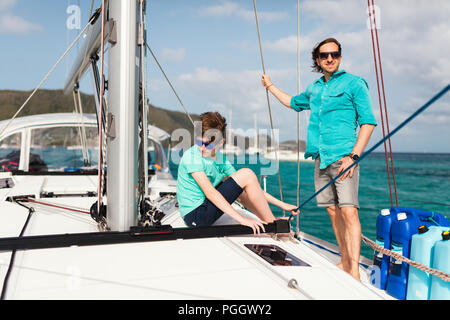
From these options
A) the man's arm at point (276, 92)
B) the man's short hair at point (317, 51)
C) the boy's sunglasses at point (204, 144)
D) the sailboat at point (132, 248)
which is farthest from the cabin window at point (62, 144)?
the man's short hair at point (317, 51)

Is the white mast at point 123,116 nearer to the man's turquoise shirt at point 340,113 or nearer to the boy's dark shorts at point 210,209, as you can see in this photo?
the boy's dark shorts at point 210,209

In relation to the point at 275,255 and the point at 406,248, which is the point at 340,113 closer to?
the point at 406,248

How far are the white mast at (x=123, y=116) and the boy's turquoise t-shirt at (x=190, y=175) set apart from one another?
1.30 ft

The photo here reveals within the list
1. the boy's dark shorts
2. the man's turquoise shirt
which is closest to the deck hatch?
the boy's dark shorts

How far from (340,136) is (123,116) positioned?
1.48 meters

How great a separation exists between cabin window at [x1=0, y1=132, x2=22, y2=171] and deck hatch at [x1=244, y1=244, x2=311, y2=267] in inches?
204

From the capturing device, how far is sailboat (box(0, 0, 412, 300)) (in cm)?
148

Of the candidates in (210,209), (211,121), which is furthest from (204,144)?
(210,209)

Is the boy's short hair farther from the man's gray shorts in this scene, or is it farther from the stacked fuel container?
the stacked fuel container

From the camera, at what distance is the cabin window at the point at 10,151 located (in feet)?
18.8

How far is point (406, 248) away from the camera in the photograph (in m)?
2.02
